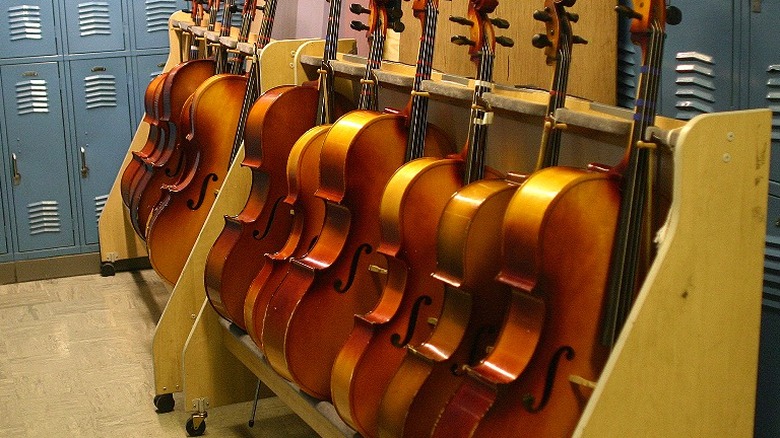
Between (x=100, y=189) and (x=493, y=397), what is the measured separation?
4.22m

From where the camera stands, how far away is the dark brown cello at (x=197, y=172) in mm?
3752

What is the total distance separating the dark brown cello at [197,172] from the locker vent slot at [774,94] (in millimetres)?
2074

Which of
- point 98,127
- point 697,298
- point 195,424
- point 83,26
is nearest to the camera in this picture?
point 697,298

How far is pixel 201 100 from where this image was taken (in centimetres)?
374

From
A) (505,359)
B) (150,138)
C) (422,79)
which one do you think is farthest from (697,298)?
(150,138)

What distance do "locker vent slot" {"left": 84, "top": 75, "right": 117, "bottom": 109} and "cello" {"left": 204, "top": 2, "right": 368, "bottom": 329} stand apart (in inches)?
104

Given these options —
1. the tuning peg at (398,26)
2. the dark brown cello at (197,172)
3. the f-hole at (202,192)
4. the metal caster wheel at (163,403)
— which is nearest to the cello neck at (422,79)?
the tuning peg at (398,26)

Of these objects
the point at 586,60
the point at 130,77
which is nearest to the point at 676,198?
the point at 586,60

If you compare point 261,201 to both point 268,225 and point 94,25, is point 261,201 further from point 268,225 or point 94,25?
point 94,25

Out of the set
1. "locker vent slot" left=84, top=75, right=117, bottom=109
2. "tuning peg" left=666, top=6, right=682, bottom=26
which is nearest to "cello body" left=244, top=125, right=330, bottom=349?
"tuning peg" left=666, top=6, right=682, bottom=26

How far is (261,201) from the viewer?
10.4ft

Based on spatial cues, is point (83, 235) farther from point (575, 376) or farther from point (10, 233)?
point (575, 376)

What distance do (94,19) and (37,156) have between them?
2.63ft

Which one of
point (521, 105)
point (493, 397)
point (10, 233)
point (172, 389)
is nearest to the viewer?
point (493, 397)
